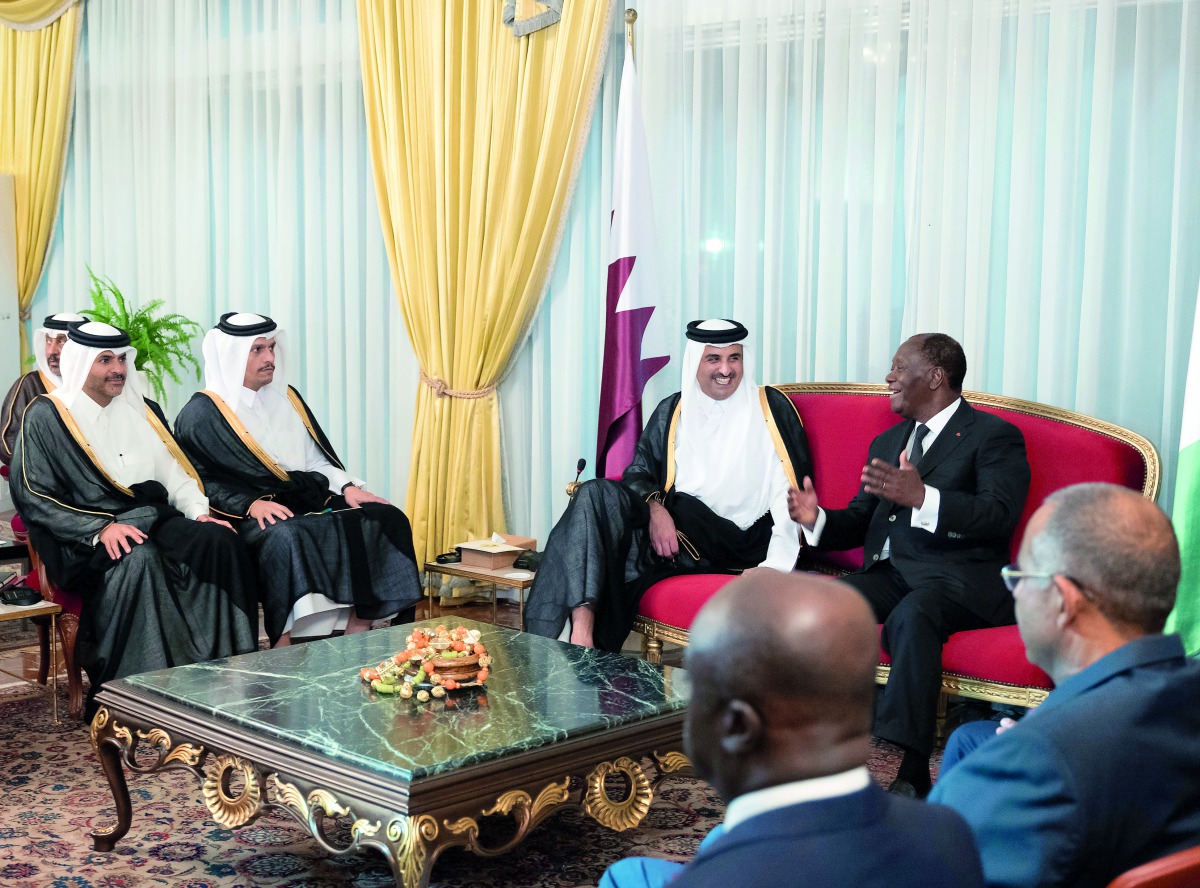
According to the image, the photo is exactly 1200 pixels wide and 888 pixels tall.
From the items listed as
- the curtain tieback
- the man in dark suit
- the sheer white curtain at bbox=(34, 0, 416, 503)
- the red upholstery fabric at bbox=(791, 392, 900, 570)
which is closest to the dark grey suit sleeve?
the man in dark suit

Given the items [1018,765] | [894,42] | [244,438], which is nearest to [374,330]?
[244,438]

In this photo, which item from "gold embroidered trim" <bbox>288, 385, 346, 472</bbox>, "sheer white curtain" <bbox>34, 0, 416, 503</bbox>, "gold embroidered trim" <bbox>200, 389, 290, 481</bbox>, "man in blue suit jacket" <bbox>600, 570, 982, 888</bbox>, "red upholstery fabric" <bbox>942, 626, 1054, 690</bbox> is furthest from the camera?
"sheer white curtain" <bbox>34, 0, 416, 503</bbox>

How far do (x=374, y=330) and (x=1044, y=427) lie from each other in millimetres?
3732

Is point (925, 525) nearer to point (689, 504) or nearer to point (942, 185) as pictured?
point (689, 504)

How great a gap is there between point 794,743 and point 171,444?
414 centimetres

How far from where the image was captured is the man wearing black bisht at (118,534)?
13.6ft

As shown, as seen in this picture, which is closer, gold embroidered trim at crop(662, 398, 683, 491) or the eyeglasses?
the eyeglasses

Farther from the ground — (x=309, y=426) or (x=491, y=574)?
(x=309, y=426)

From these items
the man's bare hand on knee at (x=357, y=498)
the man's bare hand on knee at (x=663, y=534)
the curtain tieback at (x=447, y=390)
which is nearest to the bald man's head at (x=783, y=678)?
the man's bare hand on knee at (x=663, y=534)

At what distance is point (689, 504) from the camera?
14.7 feet

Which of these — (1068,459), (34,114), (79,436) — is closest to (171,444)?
(79,436)

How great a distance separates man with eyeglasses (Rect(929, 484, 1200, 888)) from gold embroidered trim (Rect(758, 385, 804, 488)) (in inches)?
113

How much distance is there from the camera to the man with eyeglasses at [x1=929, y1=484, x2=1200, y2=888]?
135 cm

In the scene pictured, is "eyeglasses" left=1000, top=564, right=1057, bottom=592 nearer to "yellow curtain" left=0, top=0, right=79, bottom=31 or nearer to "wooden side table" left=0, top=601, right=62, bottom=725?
"wooden side table" left=0, top=601, right=62, bottom=725
